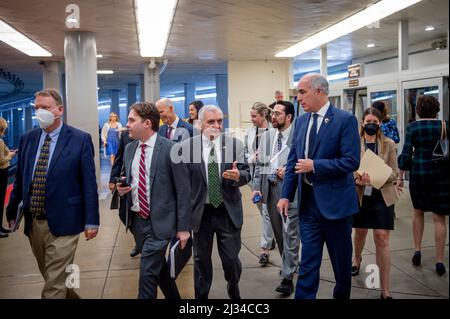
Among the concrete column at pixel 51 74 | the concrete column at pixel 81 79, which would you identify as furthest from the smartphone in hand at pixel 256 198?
the concrete column at pixel 51 74

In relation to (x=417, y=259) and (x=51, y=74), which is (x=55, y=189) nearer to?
(x=417, y=259)

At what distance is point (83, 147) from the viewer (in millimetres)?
3475

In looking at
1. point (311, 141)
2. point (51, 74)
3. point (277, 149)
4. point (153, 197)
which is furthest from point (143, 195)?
point (51, 74)

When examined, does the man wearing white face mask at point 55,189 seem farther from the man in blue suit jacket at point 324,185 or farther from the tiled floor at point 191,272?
the man in blue suit jacket at point 324,185

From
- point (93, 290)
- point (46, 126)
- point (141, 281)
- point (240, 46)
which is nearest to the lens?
point (141, 281)

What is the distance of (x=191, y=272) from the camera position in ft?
16.4

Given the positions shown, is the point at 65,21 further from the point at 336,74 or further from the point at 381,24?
the point at 336,74

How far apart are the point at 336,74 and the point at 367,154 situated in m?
18.5

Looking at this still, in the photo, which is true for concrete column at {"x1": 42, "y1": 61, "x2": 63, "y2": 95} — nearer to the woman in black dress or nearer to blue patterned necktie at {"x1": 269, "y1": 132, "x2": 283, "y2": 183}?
blue patterned necktie at {"x1": 269, "y1": 132, "x2": 283, "y2": 183}

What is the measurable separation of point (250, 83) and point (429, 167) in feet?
38.9

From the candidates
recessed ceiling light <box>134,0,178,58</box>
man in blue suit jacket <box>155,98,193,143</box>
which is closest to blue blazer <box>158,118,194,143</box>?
man in blue suit jacket <box>155,98,193,143</box>

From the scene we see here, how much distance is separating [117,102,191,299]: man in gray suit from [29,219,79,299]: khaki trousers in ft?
1.63

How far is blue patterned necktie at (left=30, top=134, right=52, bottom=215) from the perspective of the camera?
338cm
